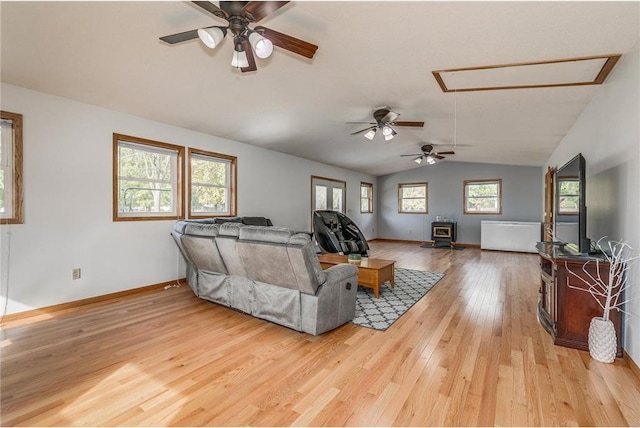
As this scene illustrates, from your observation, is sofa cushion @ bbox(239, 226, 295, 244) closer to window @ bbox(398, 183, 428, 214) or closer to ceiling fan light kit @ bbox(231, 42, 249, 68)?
ceiling fan light kit @ bbox(231, 42, 249, 68)

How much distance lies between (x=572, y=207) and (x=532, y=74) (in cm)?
136

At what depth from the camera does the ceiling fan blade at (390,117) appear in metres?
4.08

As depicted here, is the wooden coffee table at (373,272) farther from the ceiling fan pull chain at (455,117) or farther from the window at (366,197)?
the window at (366,197)

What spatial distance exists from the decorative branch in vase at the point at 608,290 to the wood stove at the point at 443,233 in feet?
21.4

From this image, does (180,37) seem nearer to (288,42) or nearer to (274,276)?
(288,42)

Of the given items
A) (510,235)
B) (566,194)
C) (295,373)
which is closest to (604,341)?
(566,194)

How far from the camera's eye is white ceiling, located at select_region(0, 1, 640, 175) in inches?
83.4

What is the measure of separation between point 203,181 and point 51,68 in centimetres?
248

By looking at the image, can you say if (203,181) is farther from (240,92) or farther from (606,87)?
(606,87)

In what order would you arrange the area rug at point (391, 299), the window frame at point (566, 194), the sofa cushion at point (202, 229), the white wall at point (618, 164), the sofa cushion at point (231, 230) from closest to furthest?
the white wall at point (618, 164) → the window frame at point (566, 194) → the sofa cushion at point (231, 230) → the area rug at point (391, 299) → the sofa cushion at point (202, 229)

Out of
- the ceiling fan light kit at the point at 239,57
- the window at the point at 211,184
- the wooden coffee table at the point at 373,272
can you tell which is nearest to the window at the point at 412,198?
the wooden coffee table at the point at 373,272

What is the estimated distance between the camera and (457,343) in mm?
2643

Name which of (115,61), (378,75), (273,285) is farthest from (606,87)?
(115,61)

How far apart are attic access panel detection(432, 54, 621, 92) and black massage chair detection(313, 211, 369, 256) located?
9.71ft
